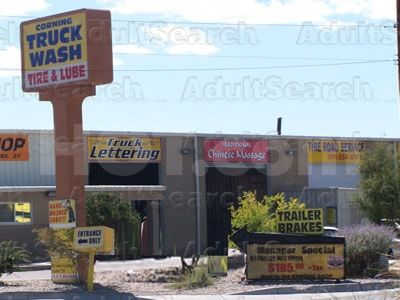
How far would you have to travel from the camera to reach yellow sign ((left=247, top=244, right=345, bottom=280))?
65.3 feet

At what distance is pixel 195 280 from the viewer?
63.5 ft

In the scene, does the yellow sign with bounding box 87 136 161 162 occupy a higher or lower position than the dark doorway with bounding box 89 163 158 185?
higher

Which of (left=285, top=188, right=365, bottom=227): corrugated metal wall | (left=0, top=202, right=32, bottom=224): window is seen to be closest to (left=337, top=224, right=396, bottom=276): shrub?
(left=0, top=202, right=32, bottom=224): window

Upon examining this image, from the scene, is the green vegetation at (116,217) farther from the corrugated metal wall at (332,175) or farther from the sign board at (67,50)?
the corrugated metal wall at (332,175)

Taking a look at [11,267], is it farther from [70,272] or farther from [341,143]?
[341,143]

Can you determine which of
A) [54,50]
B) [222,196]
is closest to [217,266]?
[54,50]

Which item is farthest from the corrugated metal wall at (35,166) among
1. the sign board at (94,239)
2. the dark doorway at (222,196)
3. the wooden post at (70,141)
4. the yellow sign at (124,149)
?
the sign board at (94,239)

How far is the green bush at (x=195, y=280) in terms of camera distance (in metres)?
19.3

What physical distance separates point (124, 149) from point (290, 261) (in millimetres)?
18121

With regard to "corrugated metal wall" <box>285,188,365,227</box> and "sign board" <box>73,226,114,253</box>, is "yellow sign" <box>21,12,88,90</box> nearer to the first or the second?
"sign board" <box>73,226,114,253</box>

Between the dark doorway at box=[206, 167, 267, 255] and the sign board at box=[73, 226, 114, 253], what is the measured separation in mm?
20478

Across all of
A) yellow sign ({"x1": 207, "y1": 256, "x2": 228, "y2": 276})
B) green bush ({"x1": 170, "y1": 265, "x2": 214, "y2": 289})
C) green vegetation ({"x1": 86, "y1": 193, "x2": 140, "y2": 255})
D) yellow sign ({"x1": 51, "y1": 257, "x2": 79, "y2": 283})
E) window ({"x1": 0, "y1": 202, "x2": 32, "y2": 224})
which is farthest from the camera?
window ({"x1": 0, "y1": 202, "x2": 32, "y2": 224})

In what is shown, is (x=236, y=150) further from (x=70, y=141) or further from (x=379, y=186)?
(x=70, y=141)

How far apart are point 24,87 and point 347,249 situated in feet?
30.6
